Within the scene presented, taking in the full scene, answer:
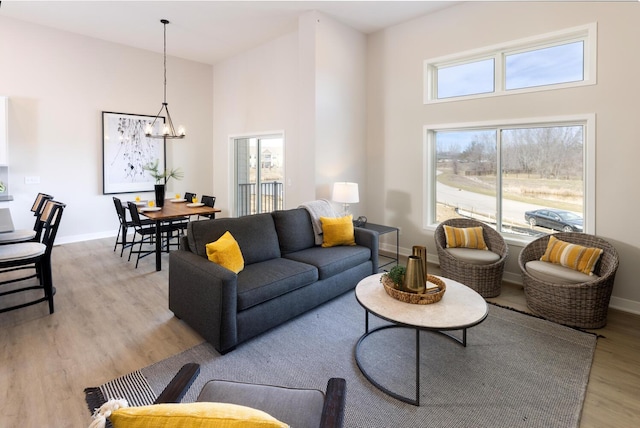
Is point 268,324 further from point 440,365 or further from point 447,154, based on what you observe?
point 447,154

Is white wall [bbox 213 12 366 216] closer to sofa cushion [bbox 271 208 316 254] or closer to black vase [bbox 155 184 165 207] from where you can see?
sofa cushion [bbox 271 208 316 254]

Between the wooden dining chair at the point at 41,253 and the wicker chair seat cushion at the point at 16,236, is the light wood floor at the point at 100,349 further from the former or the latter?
the wicker chair seat cushion at the point at 16,236

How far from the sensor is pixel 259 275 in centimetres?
294

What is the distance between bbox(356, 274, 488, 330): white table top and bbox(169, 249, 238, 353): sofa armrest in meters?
0.97

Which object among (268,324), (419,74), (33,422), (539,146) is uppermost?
(419,74)

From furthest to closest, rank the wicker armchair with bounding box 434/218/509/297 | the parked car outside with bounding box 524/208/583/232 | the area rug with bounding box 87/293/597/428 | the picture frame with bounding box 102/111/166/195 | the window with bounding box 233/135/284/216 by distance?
the window with bounding box 233/135/284/216, the picture frame with bounding box 102/111/166/195, the parked car outside with bounding box 524/208/583/232, the wicker armchair with bounding box 434/218/509/297, the area rug with bounding box 87/293/597/428

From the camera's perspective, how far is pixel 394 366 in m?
2.44

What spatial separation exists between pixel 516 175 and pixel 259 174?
4.51 meters

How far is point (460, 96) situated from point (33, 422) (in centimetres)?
514

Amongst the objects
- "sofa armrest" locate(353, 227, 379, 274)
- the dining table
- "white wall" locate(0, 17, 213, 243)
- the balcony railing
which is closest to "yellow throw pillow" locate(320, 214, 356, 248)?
"sofa armrest" locate(353, 227, 379, 274)

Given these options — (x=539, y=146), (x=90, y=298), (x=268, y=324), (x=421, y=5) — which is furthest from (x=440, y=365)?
(x=421, y=5)

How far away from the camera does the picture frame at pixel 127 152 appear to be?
6.20 meters

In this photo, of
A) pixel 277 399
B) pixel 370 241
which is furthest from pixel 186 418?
pixel 370 241

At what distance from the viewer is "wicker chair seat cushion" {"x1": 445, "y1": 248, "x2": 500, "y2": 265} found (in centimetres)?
371
